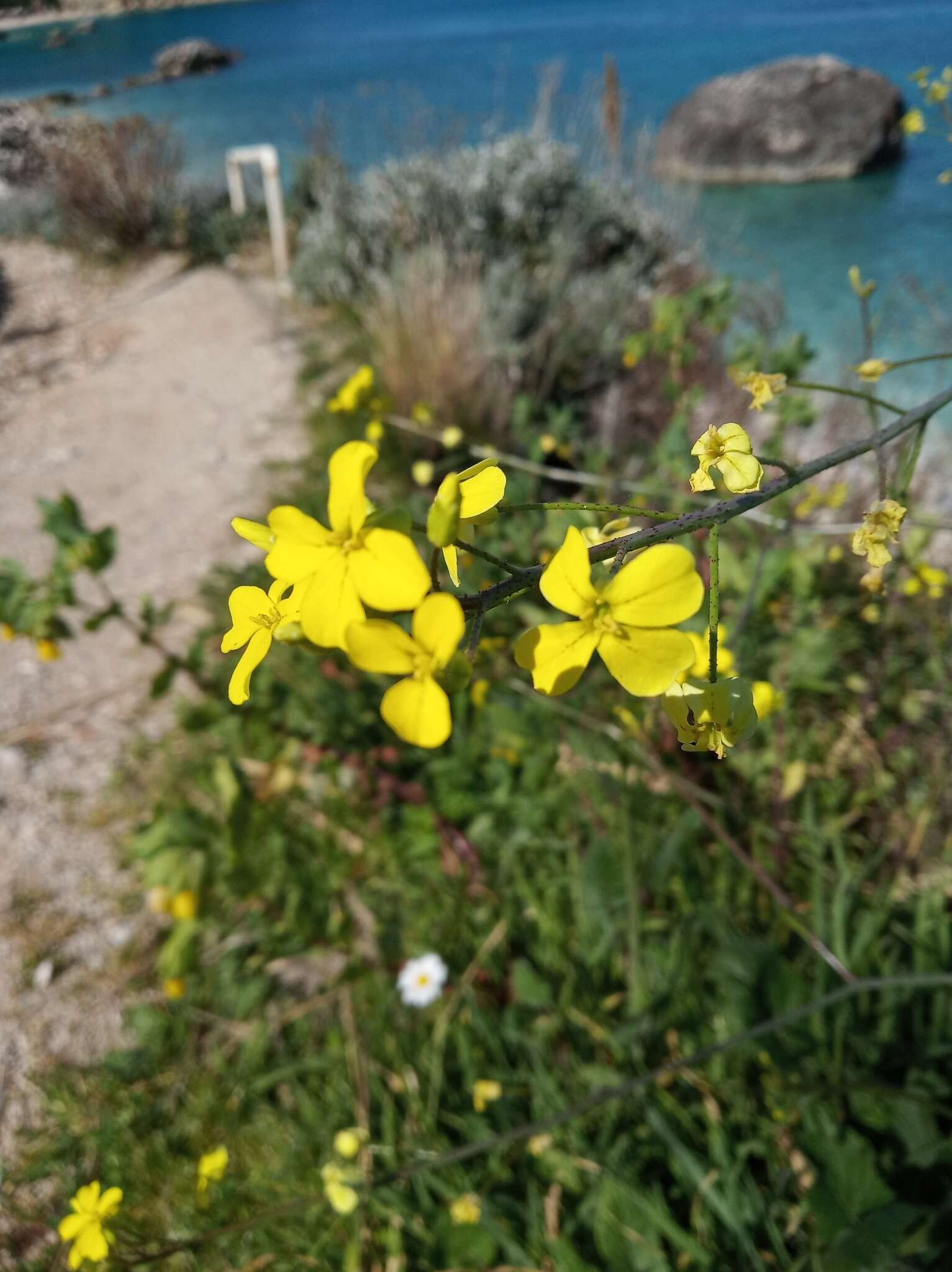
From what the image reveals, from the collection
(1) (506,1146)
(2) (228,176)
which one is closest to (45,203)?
(2) (228,176)

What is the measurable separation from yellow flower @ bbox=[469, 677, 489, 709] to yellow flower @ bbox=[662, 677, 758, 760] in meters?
1.24

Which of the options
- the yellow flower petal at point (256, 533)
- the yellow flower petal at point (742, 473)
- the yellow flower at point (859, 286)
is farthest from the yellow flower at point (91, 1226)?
the yellow flower at point (859, 286)

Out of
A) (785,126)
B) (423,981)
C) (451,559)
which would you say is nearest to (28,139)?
(785,126)

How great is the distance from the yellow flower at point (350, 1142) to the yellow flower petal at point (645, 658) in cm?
129

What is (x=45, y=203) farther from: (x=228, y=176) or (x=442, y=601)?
(x=442, y=601)

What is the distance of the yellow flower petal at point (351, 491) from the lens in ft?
1.73

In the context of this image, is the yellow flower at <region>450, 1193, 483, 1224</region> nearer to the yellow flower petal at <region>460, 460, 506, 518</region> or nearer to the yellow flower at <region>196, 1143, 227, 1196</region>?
the yellow flower at <region>196, 1143, 227, 1196</region>

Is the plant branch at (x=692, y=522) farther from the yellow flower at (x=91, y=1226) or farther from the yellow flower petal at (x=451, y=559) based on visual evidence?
the yellow flower at (x=91, y=1226)

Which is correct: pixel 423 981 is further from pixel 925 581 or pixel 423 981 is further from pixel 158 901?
pixel 925 581

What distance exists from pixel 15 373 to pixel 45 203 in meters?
3.21

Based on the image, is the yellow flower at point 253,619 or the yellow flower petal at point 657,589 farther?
the yellow flower at point 253,619

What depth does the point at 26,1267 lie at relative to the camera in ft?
4.96

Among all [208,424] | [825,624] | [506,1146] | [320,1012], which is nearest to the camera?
[506,1146]

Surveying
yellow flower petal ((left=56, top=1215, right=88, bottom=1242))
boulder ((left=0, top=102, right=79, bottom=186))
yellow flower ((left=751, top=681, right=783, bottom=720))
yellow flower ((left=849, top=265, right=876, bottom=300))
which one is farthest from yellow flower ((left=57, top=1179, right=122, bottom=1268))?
boulder ((left=0, top=102, right=79, bottom=186))
